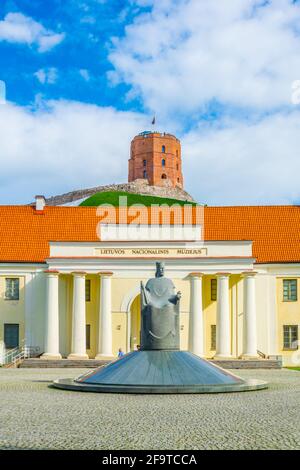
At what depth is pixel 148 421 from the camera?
15.0 metres

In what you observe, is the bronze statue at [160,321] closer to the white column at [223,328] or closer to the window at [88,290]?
the white column at [223,328]

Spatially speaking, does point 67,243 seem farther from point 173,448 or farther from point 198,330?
point 173,448

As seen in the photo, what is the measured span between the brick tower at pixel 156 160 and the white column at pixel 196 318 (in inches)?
3796

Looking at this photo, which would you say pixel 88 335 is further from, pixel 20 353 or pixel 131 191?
pixel 131 191

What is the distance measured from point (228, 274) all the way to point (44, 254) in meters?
11.2

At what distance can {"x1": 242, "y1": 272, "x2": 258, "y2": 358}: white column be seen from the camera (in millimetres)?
43312

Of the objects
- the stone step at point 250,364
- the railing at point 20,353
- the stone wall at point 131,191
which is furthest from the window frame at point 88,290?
the stone wall at point 131,191

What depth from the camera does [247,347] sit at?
43312mm

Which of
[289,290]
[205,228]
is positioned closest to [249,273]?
[289,290]

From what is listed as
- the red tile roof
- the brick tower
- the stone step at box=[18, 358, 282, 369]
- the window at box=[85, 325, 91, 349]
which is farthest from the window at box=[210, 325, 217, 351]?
the brick tower

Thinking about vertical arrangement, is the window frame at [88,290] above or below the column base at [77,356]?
above

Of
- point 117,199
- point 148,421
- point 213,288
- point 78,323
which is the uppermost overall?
point 117,199

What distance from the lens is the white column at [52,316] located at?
43.3m

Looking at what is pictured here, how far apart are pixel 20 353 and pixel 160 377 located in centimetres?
2506
